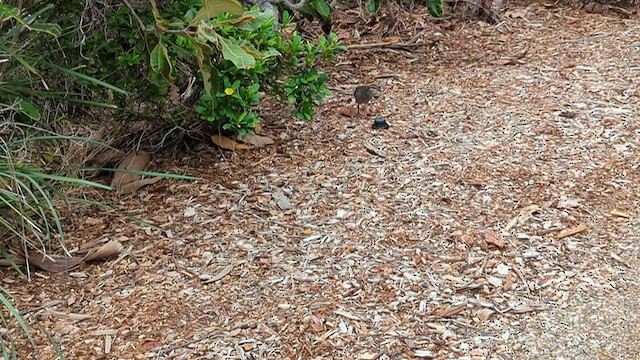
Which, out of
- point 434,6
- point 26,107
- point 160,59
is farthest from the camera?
point 434,6

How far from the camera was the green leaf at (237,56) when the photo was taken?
8.14 ft

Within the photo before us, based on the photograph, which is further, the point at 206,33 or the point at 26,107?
the point at 26,107

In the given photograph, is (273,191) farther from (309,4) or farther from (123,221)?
(309,4)

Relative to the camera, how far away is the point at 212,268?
3.12 metres

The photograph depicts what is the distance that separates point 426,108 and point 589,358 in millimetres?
1883

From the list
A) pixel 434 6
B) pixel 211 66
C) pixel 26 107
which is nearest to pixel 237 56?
pixel 211 66

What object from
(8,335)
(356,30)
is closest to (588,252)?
(8,335)

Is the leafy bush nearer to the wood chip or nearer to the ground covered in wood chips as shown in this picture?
the ground covered in wood chips

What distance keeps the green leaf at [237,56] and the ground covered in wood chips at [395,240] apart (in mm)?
954

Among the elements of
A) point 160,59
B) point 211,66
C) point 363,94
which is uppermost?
point 160,59

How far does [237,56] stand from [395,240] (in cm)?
114

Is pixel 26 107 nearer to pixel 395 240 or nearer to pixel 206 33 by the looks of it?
pixel 206 33

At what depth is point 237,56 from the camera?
2.50 metres

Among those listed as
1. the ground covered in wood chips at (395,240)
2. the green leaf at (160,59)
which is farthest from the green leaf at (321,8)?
the green leaf at (160,59)
